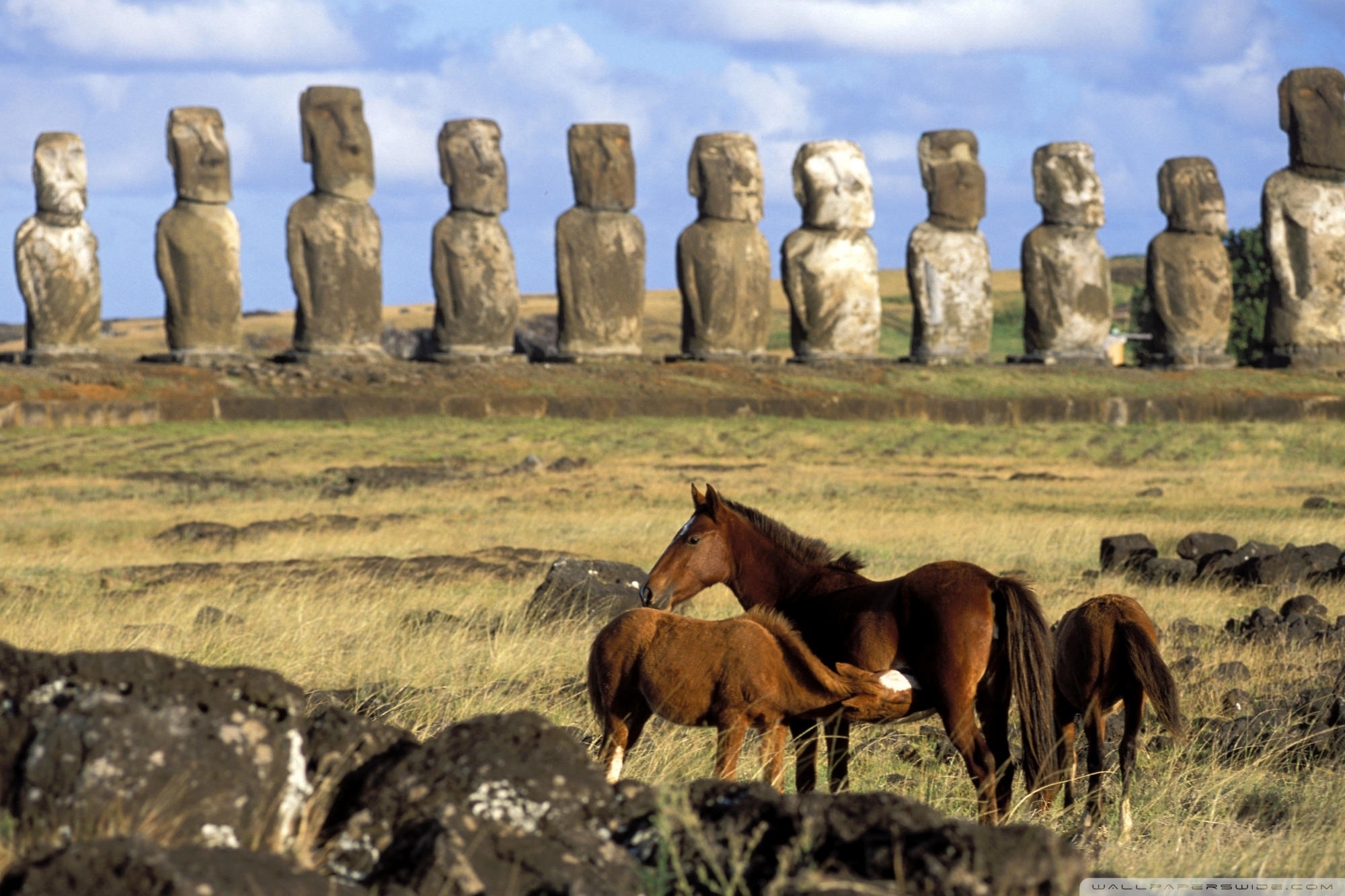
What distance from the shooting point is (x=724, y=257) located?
31.7m

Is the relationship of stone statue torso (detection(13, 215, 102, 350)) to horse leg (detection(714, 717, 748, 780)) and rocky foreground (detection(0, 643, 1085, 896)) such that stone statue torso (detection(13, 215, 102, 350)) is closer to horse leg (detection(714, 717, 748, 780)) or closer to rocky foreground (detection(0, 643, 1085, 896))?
horse leg (detection(714, 717, 748, 780))

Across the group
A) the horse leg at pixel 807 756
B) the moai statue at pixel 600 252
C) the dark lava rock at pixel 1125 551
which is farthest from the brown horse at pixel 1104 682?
the moai statue at pixel 600 252

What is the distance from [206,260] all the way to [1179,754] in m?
25.1

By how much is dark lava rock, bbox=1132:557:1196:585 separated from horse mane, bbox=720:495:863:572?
6605 millimetres

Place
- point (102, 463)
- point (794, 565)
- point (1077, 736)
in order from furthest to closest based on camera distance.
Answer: point (102, 463) → point (1077, 736) → point (794, 565)

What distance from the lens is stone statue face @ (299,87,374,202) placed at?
97.8 ft

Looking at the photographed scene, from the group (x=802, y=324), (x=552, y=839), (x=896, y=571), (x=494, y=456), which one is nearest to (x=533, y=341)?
(x=802, y=324)

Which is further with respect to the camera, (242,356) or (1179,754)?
(242,356)

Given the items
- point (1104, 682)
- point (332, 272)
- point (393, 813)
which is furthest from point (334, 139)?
point (393, 813)

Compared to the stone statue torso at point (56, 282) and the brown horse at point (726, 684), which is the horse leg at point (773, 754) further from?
the stone statue torso at point (56, 282)

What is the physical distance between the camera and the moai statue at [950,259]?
32.4 m

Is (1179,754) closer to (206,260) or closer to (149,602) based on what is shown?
(149,602)

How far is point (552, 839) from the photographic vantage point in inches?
145

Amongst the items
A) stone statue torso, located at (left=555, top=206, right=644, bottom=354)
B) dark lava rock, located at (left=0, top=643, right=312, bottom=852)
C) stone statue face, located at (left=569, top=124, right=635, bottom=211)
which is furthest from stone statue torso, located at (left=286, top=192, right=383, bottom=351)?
dark lava rock, located at (left=0, top=643, right=312, bottom=852)
